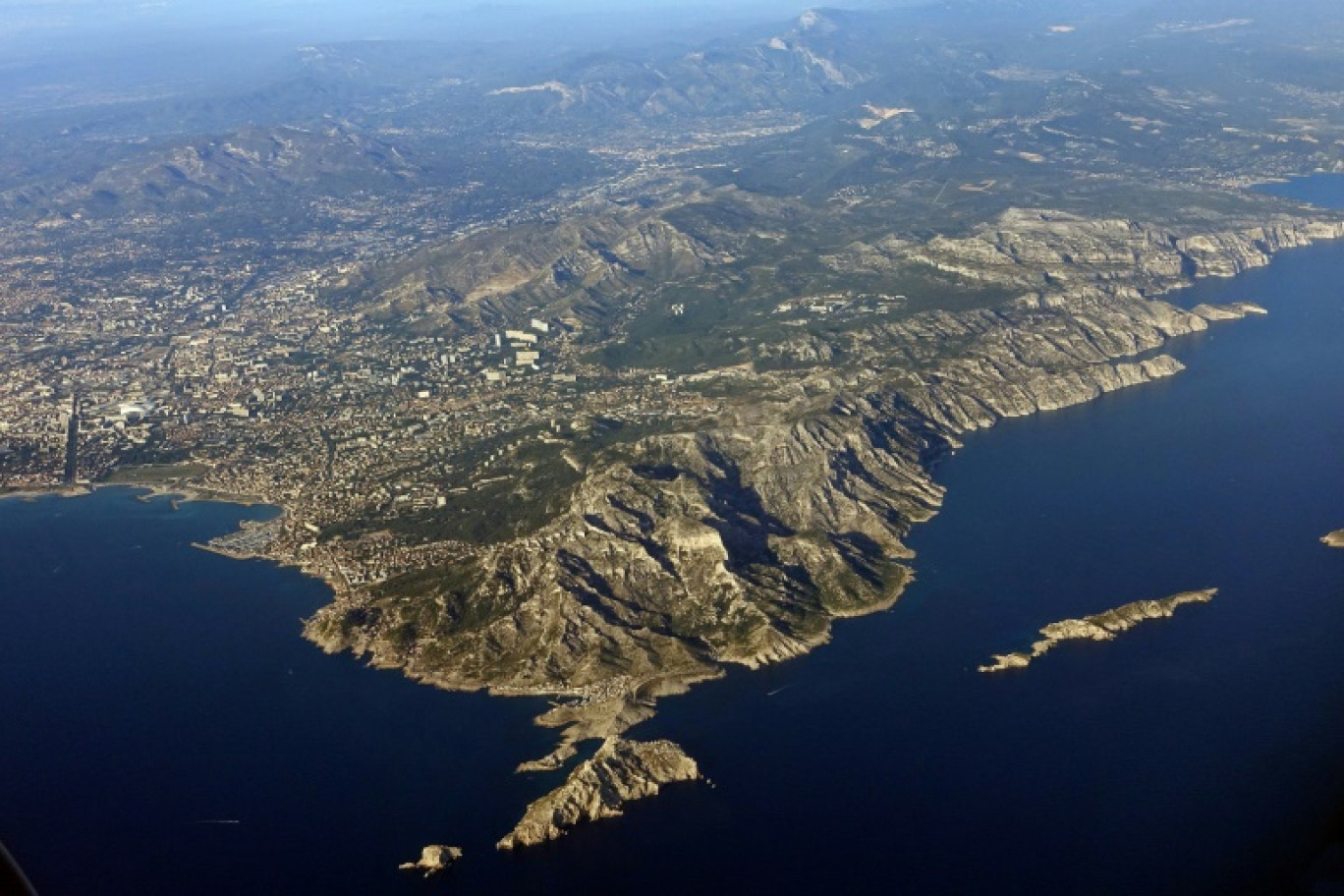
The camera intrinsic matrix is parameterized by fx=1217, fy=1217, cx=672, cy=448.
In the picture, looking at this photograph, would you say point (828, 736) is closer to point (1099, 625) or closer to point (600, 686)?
point (600, 686)

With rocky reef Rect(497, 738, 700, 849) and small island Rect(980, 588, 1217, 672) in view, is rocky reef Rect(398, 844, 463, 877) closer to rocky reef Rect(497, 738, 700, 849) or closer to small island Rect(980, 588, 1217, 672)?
rocky reef Rect(497, 738, 700, 849)

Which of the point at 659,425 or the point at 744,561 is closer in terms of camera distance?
the point at 744,561

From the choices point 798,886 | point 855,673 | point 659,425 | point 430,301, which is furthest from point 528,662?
point 430,301

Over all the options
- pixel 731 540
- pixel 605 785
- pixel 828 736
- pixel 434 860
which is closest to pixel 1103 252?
pixel 731 540

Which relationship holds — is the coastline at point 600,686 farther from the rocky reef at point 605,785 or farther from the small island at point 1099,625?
the small island at point 1099,625

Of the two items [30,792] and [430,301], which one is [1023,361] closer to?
[430,301]

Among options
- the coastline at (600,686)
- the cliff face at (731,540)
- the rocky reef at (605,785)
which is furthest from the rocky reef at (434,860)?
the cliff face at (731,540)
